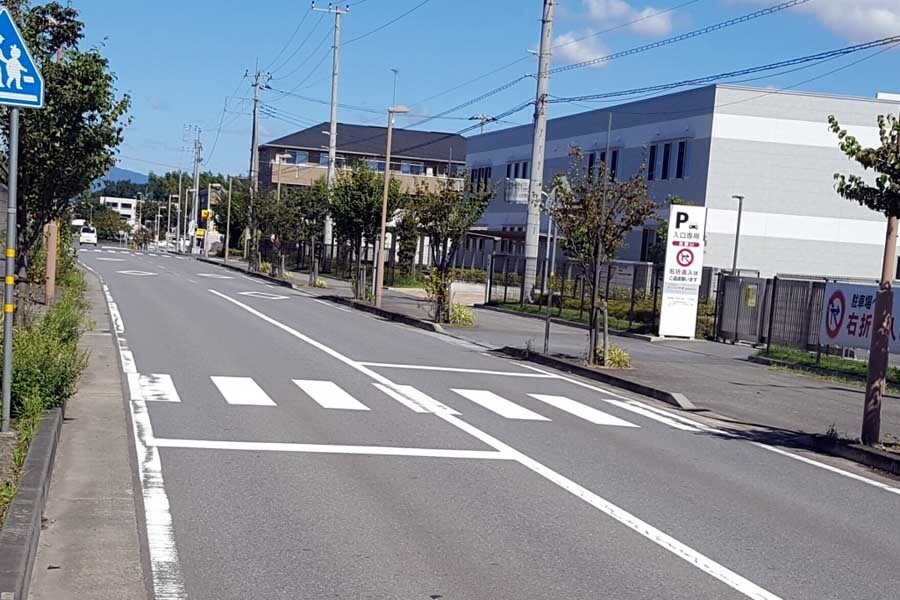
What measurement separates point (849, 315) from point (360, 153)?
250 ft

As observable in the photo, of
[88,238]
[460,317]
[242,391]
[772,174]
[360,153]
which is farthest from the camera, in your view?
[88,238]

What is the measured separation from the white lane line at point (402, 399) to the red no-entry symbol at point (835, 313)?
14.2 m

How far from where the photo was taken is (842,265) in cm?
5609

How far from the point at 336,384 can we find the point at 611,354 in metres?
7.26

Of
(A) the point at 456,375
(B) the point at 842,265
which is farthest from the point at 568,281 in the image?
(A) the point at 456,375

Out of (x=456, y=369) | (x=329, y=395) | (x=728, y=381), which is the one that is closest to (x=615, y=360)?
(x=728, y=381)

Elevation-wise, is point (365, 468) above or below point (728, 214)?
below

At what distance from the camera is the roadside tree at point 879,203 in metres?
12.4

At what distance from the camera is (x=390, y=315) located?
3475 cm

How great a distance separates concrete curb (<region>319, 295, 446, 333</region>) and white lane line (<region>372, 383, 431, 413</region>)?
1412 centimetres

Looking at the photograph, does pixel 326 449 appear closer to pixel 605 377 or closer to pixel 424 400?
pixel 424 400

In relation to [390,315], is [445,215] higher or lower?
higher

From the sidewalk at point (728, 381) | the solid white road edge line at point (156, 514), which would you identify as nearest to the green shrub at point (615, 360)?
the sidewalk at point (728, 381)

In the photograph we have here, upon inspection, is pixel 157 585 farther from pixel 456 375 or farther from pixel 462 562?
pixel 456 375
